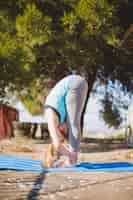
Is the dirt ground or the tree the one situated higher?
the tree

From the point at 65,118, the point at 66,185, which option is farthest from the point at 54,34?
the point at 66,185

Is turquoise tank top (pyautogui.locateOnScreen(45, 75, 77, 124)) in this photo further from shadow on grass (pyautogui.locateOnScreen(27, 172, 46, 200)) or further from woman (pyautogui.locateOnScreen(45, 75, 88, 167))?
shadow on grass (pyautogui.locateOnScreen(27, 172, 46, 200))

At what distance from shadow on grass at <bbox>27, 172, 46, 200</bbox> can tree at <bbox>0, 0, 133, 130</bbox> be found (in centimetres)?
512

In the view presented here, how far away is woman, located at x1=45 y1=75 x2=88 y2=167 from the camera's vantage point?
6.23 meters

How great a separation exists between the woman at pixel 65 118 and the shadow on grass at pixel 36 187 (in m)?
0.55

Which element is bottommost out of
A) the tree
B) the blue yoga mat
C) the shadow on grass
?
the shadow on grass

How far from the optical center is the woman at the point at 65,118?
6.23 meters

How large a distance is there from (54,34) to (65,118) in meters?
5.01

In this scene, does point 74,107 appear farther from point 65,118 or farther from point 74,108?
point 65,118

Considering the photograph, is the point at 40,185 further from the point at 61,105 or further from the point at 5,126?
the point at 5,126

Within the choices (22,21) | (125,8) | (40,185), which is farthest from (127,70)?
(40,185)

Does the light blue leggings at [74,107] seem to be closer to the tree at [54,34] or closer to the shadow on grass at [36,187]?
the shadow on grass at [36,187]

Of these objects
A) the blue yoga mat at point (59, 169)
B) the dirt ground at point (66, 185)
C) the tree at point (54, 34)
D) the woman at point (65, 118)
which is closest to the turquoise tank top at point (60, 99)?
the woman at point (65, 118)

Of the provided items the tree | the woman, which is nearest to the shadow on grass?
the woman
